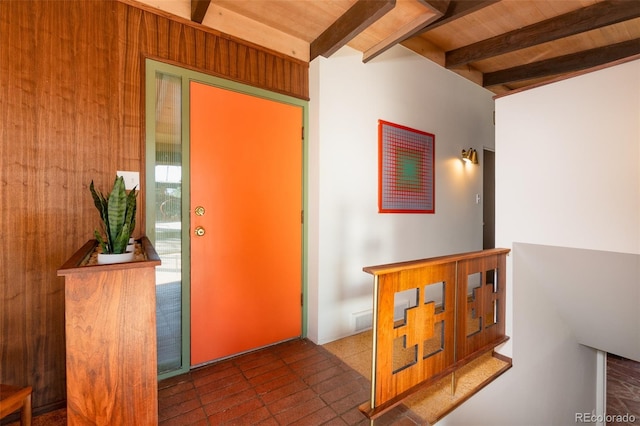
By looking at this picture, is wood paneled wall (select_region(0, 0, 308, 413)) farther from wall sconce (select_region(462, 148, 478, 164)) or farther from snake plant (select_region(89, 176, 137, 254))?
wall sconce (select_region(462, 148, 478, 164))

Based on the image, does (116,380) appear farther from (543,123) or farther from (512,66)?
(512,66)

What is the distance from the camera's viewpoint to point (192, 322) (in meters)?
1.94

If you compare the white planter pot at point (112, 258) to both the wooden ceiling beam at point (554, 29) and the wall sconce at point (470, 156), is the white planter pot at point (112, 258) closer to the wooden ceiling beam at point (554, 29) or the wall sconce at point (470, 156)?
the wooden ceiling beam at point (554, 29)

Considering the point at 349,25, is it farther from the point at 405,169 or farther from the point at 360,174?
the point at 405,169

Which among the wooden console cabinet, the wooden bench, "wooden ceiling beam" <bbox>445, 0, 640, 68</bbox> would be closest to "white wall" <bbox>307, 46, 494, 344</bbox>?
"wooden ceiling beam" <bbox>445, 0, 640, 68</bbox>

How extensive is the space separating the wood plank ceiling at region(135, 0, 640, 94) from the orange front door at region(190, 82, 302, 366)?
0.52 meters

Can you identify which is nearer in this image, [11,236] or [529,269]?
[11,236]

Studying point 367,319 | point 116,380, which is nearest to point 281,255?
point 367,319

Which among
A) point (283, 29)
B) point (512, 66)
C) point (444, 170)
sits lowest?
point (444, 170)

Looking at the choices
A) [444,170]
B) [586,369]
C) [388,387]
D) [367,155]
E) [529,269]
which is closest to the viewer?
[388,387]

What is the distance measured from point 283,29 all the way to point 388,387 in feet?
8.35

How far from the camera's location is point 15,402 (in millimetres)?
1032

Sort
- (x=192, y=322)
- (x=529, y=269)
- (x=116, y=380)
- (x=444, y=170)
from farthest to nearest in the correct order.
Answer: (x=444, y=170) < (x=529, y=269) < (x=192, y=322) < (x=116, y=380)

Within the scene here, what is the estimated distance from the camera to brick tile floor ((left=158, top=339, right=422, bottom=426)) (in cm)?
153
